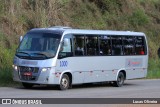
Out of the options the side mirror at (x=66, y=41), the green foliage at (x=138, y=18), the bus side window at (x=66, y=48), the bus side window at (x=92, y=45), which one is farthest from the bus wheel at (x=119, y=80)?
the green foliage at (x=138, y=18)

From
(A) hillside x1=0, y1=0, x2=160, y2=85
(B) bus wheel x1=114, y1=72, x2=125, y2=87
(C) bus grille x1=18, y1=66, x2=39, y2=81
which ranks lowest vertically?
(B) bus wheel x1=114, y1=72, x2=125, y2=87

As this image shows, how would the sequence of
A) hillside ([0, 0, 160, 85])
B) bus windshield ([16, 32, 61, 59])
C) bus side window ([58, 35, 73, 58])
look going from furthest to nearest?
hillside ([0, 0, 160, 85]) < bus side window ([58, 35, 73, 58]) < bus windshield ([16, 32, 61, 59])

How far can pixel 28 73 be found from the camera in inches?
930

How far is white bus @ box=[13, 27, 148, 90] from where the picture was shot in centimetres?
2355

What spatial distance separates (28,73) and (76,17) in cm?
1935

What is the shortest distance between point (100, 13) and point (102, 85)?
1730cm

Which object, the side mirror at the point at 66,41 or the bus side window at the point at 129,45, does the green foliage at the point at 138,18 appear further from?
the side mirror at the point at 66,41

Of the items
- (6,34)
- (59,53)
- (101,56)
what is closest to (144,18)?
(6,34)

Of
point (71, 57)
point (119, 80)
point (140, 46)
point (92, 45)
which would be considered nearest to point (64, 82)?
point (71, 57)

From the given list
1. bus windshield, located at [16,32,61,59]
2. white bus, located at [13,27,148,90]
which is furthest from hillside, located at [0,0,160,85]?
white bus, located at [13,27,148,90]

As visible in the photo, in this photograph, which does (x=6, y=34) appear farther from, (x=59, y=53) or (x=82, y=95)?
(x=82, y=95)

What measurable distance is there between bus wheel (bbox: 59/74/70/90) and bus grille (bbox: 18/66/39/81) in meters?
1.29

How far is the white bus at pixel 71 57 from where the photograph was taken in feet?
77.3

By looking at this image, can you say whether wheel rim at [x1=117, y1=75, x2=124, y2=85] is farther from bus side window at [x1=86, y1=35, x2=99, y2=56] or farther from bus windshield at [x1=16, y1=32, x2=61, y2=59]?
bus windshield at [x1=16, y1=32, x2=61, y2=59]
